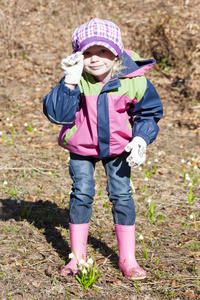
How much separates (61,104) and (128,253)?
1.47 meters

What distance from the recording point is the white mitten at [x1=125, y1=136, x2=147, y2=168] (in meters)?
2.89

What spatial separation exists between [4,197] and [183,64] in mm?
6427

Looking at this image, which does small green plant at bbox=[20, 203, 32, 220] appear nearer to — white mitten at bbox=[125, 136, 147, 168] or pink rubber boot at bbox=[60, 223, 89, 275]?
pink rubber boot at bbox=[60, 223, 89, 275]

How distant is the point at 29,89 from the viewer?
904 cm

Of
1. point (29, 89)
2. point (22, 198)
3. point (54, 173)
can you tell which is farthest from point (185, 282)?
point (29, 89)

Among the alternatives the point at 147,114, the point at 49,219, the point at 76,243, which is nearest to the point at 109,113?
the point at 147,114

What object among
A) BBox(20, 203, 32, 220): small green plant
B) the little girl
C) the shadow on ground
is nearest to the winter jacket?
the little girl

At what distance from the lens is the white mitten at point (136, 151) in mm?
2887

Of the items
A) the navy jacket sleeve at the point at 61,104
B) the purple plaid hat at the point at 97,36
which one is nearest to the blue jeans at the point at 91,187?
the navy jacket sleeve at the point at 61,104

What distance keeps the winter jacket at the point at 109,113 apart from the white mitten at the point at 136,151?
78 mm

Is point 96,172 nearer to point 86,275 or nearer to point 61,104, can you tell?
point 86,275

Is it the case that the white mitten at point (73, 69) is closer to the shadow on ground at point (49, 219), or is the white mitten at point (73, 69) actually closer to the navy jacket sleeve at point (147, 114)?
the navy jacket sleeve at point (147, 114)

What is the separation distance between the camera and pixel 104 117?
297 centimetres

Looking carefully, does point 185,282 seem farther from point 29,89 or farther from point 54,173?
point 29,89
